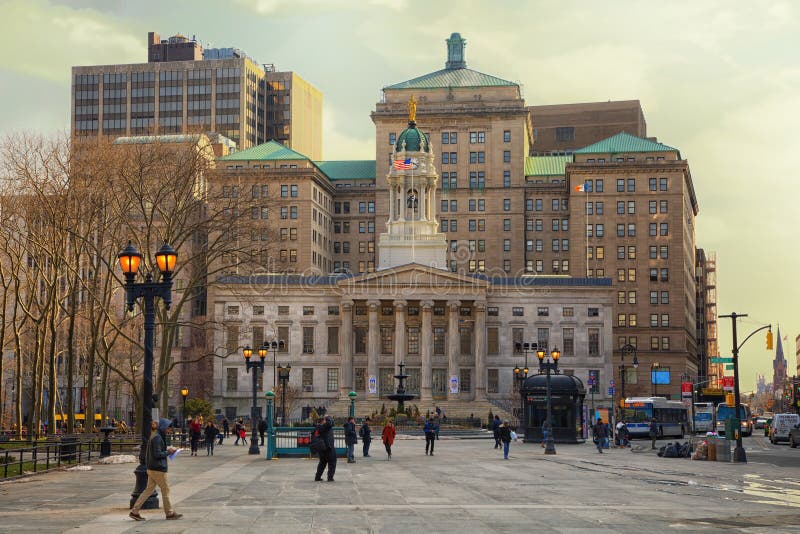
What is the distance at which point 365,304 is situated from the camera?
5128 inches

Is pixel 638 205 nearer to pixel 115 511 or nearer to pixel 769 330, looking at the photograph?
pixel 769 330

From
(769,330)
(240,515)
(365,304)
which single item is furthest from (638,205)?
(240,515)

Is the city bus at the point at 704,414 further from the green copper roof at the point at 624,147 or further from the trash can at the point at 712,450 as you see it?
the green copper roof at the point at 624,147

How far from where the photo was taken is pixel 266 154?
539 ft

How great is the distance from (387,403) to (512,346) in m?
18.0

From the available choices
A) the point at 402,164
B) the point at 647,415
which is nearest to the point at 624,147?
the point at 402,164

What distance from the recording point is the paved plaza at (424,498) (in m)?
23.1

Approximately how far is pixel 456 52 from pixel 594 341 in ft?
233

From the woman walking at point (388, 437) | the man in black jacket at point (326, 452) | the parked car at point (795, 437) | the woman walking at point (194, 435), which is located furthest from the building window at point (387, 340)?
the man in black jacket at point (326, 452)

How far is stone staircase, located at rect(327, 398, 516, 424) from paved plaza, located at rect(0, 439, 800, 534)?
235ft

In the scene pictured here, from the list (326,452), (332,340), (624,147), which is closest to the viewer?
(326,452)

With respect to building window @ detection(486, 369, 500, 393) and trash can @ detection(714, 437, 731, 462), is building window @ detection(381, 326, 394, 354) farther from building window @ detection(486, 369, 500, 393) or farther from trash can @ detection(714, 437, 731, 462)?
trash can @ detection(714, 437, 731, 462)

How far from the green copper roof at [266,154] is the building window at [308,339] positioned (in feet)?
123

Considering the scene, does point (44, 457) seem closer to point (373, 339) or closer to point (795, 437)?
point (795, 437)
